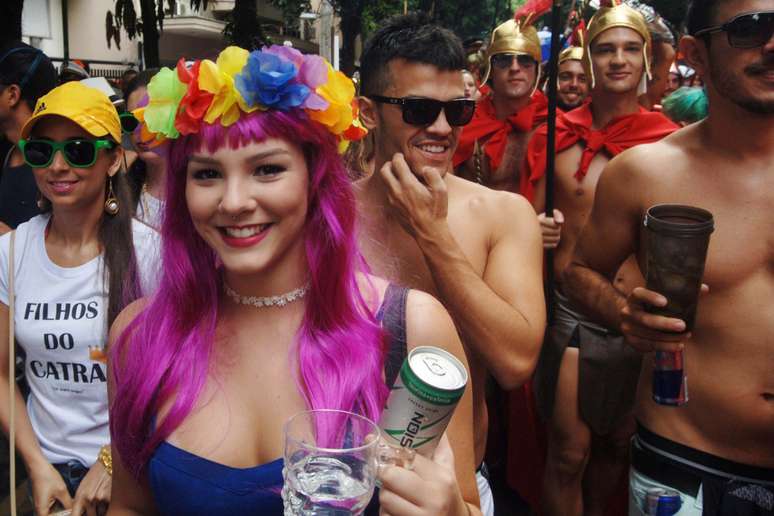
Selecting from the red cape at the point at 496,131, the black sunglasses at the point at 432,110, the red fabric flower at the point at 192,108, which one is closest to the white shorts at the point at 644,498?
the black sunglasses at the point at 432,110

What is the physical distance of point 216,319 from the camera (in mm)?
1980

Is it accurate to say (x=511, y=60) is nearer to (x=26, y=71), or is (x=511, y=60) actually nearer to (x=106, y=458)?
(x=26, y=71)

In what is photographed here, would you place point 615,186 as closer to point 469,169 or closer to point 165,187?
point 165,187

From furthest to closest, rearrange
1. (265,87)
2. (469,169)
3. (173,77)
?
(469,169) → (173,77) → (265,87)

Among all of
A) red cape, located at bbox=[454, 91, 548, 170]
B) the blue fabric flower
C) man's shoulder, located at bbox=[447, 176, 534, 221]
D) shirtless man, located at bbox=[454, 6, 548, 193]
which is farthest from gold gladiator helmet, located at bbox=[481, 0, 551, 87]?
the blue fabric flower

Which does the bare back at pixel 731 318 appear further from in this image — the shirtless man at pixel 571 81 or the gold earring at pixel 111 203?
the shirtless man at pixel 571 81

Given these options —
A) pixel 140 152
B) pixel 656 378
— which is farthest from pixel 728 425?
pixel 140 152

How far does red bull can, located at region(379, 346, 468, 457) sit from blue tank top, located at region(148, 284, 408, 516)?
32cm

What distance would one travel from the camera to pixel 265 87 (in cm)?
173

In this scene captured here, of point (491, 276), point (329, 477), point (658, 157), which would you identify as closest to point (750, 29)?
point (658, 157)

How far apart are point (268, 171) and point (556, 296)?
288cm

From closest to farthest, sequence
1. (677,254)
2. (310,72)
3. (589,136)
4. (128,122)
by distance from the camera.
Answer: (310,72) < (677,254) < (128,122) < (589,136)

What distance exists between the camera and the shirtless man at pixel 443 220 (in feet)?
8.20

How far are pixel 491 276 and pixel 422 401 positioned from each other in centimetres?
145
